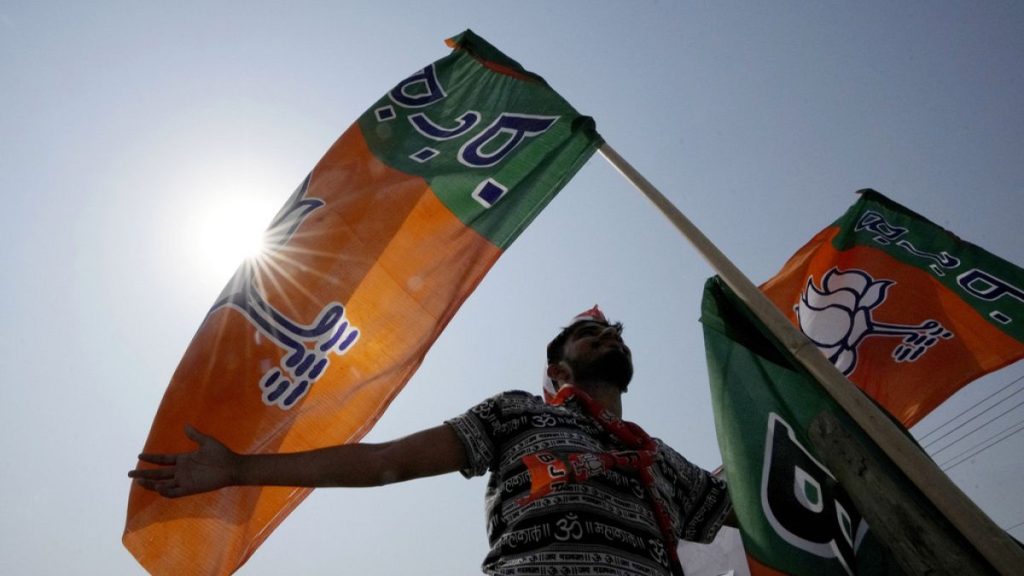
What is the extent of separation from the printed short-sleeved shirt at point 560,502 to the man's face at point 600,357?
485 mm

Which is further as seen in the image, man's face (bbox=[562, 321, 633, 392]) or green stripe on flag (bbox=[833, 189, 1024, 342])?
green stripe on flag (bbox=[833, 189, 1024, 342])

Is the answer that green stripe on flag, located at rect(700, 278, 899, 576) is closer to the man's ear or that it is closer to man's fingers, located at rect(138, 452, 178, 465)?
the man's ear

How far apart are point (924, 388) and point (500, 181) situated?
98.4 inches

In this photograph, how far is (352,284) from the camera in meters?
2.79

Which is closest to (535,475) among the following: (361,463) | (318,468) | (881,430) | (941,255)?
(361,463)

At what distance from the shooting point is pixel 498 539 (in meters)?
2.08

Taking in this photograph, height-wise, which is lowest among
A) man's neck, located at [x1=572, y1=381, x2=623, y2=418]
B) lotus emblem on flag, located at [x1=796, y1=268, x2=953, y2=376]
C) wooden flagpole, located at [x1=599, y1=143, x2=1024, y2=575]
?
wooden flagpole, located at [x1=599, y1=143, x2=1024, y2=575]

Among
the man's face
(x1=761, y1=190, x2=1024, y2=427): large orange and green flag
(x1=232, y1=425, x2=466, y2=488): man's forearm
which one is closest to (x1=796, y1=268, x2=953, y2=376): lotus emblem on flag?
(x1=761, y1=190, x2=1024, y2=427): large orange and green flag

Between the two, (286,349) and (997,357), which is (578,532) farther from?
(997,357)

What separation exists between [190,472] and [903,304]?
369cm

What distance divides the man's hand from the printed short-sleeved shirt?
2.33 ft

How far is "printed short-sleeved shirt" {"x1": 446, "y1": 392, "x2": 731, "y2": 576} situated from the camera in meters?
1.93

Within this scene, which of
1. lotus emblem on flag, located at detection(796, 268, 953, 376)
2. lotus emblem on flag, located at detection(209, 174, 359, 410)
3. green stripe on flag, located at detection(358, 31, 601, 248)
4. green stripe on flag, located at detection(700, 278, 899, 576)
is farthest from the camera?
lotus emblem on flag, located at detection(796, 268, 953, 376)

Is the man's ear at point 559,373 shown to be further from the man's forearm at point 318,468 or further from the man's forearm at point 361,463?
the man's forearm at point 318,468
